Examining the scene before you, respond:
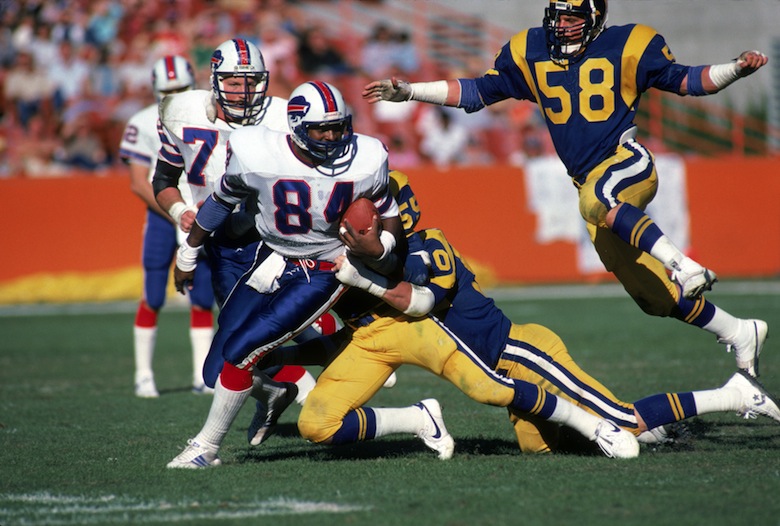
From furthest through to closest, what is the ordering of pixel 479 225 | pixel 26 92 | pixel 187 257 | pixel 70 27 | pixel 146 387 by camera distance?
pixel 70 27
pixel 26 92
pixel 479 225
pixel 146 387
pixel 187 257

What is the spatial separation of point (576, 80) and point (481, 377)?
162cm

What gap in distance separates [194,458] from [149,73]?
35.7ft

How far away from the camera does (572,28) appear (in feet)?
15.8

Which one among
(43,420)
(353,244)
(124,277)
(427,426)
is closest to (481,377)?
(427,426)

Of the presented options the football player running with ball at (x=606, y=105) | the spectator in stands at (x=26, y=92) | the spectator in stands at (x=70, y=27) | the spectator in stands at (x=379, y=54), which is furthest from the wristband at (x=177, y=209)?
the spectator in stands at (x=70, y=27)

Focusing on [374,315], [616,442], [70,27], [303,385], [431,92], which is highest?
[70,27]

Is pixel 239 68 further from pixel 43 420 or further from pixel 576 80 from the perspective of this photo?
pixel 43 420

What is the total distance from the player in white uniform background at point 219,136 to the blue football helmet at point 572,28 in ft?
4.58

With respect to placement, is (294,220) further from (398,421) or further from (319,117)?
(398,421)

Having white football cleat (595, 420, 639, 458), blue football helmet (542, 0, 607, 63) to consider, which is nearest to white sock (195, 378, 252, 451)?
white football cleat (595, 420, 639, 458)

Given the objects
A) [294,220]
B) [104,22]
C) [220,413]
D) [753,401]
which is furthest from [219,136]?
[104,22]

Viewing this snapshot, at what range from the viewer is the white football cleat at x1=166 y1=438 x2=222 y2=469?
13.9 feet

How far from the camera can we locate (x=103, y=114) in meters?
14.0

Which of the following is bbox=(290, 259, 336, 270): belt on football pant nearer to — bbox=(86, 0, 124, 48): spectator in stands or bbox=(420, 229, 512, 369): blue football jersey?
bbox=(420, 229, 512, 369): blue football jersey
